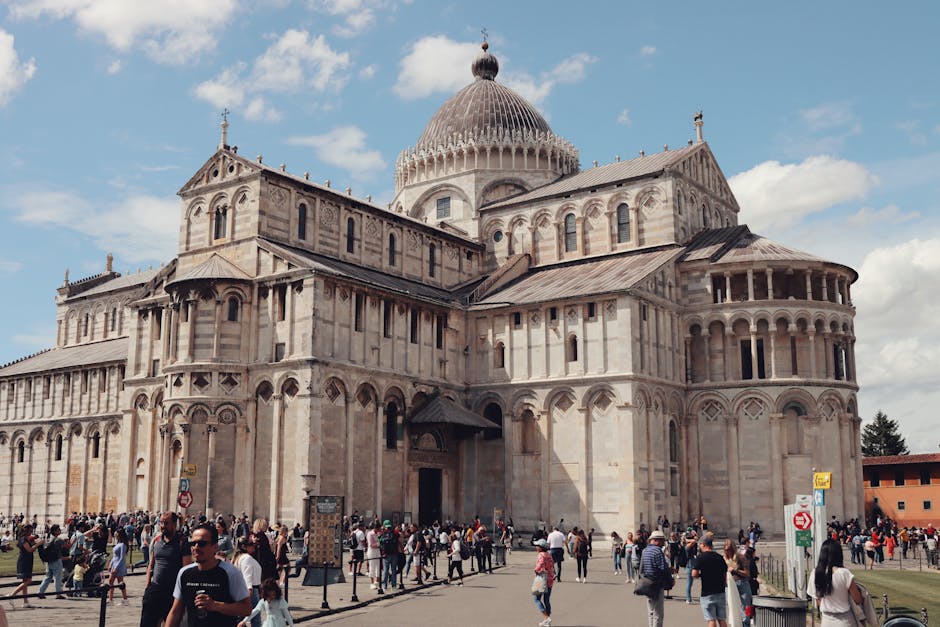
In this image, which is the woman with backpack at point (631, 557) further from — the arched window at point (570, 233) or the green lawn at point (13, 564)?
the arched window at point (570, 233)

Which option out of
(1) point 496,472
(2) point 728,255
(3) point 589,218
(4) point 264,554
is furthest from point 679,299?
(4) point 264,554

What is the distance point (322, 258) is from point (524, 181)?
19025mm

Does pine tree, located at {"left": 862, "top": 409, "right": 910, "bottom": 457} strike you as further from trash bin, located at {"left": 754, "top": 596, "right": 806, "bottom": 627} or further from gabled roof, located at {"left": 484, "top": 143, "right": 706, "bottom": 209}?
trash bin, located at {"left": 754, "top": 596, "right": 806, "bottom": 627}

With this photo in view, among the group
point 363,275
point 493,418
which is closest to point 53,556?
point 363,275

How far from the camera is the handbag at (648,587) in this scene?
1662cm

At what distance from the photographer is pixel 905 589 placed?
2617 cm

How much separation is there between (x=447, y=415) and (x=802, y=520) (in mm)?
27105

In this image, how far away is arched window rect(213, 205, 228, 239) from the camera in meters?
47.6

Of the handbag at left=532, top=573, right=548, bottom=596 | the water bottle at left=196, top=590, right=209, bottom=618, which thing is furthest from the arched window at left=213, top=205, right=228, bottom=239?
the water bottle at left=196, top=590, right=209, bottom=618

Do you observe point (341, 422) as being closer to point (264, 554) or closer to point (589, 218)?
point (589, 218)

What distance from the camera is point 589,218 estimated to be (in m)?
56.8

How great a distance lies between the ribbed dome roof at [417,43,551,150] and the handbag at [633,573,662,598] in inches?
1951

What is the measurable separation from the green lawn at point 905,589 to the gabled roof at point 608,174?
89.3 feet

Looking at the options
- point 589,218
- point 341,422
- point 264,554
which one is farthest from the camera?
point 589,218
